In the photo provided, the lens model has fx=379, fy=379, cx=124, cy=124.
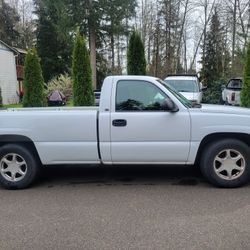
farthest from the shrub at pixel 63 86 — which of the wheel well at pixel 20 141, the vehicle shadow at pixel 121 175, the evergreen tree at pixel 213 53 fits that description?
the wheel well at pixel 20 141

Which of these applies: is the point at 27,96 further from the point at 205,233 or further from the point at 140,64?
the point at 205,233

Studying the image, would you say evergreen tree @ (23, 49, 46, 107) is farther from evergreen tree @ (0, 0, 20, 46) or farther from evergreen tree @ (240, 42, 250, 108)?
evergreen tree @ (0, 0, 20, 46)

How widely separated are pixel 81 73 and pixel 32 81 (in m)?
2.37

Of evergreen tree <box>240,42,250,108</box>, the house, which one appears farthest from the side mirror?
the house

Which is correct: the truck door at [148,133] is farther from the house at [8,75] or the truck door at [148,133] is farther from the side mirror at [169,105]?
the house at [8,75]

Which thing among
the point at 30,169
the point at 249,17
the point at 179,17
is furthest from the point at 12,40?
the point at 30,169

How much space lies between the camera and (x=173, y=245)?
399 cm

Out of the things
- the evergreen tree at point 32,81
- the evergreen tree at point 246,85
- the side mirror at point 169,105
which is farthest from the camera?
the evergreen tree at point 32,81

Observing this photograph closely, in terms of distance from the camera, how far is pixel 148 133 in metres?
5.96

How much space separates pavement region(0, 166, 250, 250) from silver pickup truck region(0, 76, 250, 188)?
15.4 inches

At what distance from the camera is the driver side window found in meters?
6.07

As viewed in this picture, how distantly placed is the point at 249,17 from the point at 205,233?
3303 centimetres

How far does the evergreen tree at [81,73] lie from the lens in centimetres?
1559

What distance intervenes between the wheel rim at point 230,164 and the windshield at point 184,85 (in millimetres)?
11560
